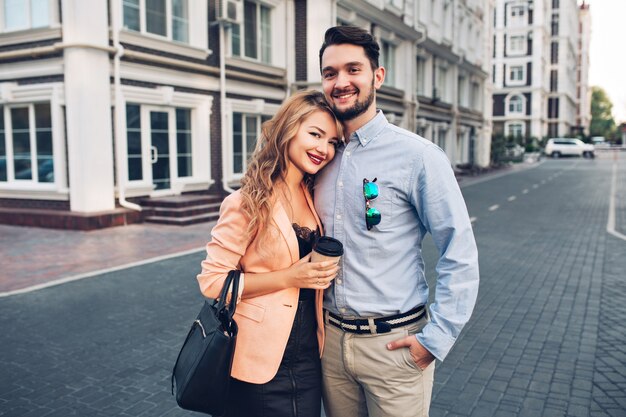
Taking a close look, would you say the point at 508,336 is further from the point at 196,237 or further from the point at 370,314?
the point at 196,237

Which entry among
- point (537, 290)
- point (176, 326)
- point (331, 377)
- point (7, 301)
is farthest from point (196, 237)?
point (331, 377)

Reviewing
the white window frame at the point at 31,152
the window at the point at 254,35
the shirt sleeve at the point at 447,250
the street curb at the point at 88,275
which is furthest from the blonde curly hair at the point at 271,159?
the window at the point at 254,35

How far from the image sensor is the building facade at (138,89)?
12.4m

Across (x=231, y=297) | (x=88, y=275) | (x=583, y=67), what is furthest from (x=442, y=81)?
(x=583, y=67)

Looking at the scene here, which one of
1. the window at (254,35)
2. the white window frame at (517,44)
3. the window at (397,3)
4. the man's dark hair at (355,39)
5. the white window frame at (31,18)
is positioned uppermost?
the white window frame at (517,44)

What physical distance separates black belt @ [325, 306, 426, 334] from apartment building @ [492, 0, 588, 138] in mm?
71246

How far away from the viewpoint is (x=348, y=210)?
2.20 m

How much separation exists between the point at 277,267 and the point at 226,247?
210mm

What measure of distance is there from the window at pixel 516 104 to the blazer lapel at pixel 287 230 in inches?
3047

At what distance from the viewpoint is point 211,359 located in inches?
79.8

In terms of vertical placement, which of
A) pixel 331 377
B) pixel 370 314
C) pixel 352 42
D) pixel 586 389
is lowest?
pixel 586 389

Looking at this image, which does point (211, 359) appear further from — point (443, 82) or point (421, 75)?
point (443, 82)

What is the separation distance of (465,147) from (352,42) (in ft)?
122

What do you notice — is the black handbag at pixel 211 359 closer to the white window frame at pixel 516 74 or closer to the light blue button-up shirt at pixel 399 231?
the light blue button-up shirt at pixel 399 231
